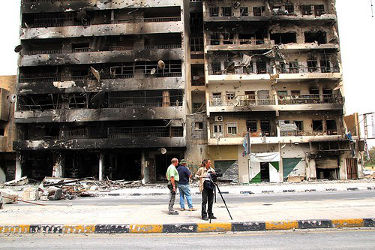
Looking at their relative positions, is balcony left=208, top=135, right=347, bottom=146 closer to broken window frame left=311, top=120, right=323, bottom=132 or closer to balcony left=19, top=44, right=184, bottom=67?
broken window frame left=311, top=120, right=323, bottom=132

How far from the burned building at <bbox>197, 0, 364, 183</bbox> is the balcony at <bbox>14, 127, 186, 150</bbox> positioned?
158 inches

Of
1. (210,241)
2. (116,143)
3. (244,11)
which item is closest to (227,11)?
(244,11)

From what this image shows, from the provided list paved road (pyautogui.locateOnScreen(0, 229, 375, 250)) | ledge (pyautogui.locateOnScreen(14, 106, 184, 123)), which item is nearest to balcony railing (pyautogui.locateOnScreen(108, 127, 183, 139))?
ledge (pyautogui.locateOnScreen(14, 106, 184, 123))

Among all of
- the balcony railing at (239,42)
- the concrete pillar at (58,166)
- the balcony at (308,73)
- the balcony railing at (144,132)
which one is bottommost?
the concrete pillar at (58,166)

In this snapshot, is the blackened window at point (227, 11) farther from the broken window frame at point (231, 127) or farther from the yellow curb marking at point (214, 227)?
the yellow curb marking at point (214, 227)

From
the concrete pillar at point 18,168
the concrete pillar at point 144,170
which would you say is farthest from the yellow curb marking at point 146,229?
the concrete pillar at point 18,168

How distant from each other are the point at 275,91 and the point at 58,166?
2296 centimetres

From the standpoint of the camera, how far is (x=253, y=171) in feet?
93.9

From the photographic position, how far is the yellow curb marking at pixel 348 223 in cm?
668

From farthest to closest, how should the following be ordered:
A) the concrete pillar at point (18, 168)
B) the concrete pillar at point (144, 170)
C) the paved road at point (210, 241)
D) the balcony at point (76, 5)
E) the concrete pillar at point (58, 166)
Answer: the balcony at point (76, 5)
the concrete pillar at point (18, 168)
the concrete pillar at point (58, 166)
the concrete pillar at point (144, 170)
the paved road at point (210, 241)

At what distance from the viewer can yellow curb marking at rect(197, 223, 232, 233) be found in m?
6.57

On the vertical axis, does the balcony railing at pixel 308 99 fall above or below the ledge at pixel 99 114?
above

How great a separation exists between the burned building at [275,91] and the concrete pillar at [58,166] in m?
14.6

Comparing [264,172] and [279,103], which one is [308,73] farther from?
[264,172]
